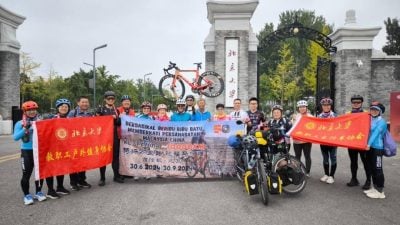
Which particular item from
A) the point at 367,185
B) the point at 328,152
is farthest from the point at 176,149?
the point at 367,185

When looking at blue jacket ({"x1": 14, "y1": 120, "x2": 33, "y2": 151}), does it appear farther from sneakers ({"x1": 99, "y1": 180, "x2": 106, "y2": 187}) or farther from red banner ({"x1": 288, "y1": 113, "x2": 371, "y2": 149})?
red banner ({"x1": 288, "y1": 113, "x2": 371, "y2": 149})

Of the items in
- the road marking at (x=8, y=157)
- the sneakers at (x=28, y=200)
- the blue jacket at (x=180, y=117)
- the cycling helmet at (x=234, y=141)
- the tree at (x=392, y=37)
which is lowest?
the road marking at (x=8, y=157)

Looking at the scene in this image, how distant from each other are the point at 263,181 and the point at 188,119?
2.75m

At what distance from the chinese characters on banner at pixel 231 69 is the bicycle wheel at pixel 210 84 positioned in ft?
1.06

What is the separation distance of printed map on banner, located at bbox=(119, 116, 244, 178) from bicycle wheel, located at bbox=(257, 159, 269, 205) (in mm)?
1870

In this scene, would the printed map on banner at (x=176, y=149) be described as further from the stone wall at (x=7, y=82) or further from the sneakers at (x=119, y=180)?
the stone wall at (x=7, y=82)

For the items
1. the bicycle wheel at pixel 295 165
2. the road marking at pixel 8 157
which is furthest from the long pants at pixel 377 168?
the road marking at pixel 8 157

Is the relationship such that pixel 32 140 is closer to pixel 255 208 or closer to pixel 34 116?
pixel 34 116

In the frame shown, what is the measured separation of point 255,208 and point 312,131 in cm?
229

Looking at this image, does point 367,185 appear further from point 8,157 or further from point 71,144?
point 8,157

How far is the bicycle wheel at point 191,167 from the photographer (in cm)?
705

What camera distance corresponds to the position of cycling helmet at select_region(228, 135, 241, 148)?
6.37 metres

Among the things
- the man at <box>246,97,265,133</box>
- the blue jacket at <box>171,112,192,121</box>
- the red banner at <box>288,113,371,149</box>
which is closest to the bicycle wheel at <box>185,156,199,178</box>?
the blue jacket at <box>171,112,192,121</box>

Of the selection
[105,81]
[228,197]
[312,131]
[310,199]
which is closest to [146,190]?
[228,197]
